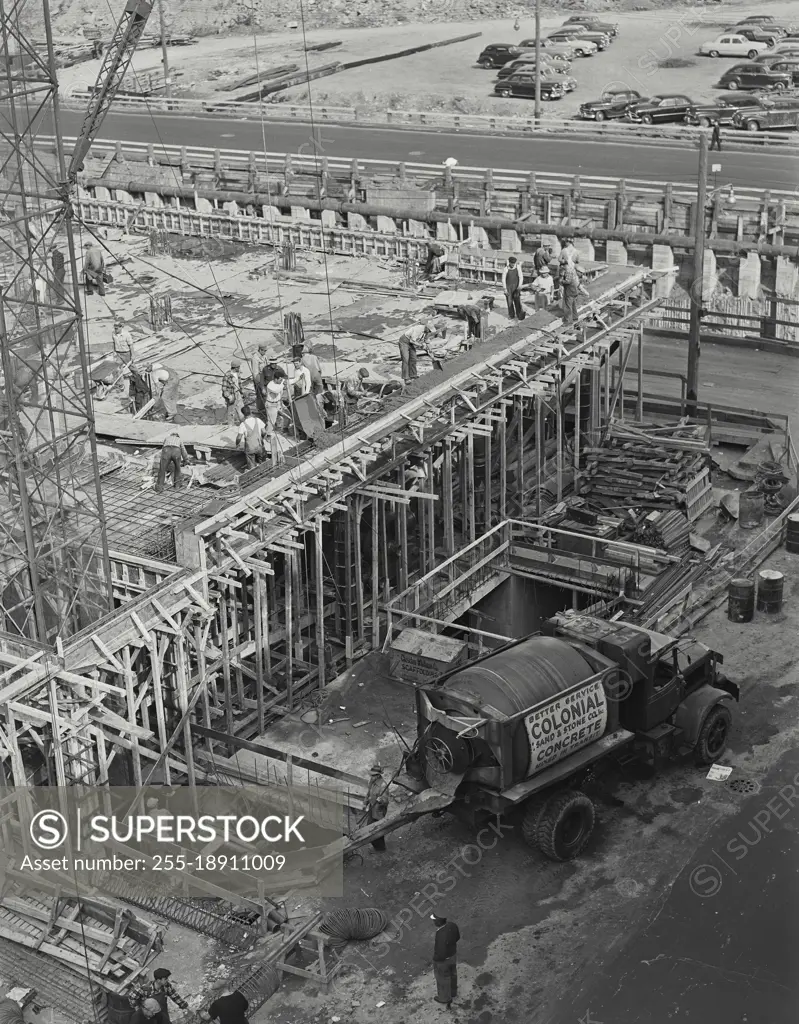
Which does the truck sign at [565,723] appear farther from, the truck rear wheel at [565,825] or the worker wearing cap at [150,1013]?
the worker wearing cap at [150,1013]

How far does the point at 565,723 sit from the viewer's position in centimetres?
2316

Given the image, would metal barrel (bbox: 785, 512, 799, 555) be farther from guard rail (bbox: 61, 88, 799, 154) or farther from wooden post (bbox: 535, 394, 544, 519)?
guard rail (bbox: 61, 88, 799, 154)

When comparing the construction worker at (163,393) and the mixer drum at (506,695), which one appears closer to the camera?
the mixer drum at (506,695)

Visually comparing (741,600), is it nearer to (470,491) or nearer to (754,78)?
(470,491)

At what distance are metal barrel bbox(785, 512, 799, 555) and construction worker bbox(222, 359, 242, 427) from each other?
40.0ft

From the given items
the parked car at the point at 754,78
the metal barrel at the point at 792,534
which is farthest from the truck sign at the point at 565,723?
the parked car at the point at 754,78

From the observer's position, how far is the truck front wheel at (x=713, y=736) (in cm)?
2586

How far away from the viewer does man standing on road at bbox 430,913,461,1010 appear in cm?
2055

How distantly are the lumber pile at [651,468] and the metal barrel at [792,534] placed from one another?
7.46 ft

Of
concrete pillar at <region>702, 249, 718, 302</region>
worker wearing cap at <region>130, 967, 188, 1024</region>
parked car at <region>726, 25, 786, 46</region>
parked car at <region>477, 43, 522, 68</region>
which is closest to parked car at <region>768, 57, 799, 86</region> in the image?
parked car at <region>726, 25, 786, 46</region>

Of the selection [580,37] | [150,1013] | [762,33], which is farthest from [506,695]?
[580,37]

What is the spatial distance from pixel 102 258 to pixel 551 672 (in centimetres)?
2103

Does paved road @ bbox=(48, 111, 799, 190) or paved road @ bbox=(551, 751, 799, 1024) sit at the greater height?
paved road @ bbox=(48, 111, 799, 190)

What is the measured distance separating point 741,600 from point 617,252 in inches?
904
